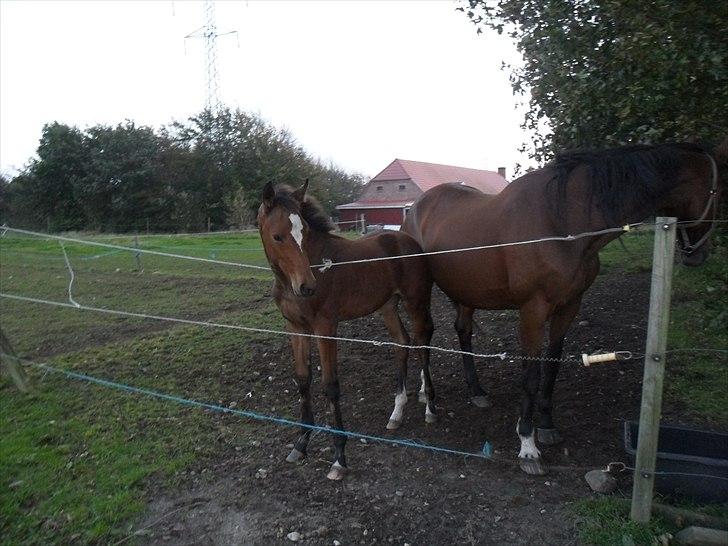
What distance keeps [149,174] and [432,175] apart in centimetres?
2097

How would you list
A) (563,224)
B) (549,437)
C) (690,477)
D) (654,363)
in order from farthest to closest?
(549,437), (563,224), (690,477), (654,363)

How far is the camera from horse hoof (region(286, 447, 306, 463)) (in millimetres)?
4043

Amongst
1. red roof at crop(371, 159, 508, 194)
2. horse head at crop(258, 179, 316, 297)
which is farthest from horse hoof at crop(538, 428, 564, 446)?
red roof at crop(371, 159, 508, 194)

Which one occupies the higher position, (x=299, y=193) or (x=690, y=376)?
(x=299, y=193)

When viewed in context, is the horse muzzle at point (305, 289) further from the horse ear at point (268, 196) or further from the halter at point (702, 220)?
the halter at point (702, 220)

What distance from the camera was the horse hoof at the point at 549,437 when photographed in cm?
422

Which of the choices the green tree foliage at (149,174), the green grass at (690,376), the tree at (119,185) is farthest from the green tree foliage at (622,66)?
the tree at (119,185)

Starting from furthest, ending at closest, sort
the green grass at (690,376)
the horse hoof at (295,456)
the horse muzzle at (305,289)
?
the horse hoof at (295,456) → the horse muzzle at (305,289) → the green grass at (690,376)

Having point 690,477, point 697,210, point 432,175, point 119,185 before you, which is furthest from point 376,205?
point 690,477

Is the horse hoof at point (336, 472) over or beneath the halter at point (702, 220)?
beneath

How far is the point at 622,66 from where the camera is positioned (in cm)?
448

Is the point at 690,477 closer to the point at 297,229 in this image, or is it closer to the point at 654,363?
the point at 654,363

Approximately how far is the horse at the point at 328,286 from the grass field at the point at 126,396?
3.09 ft

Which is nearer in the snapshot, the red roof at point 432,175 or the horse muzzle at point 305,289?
the horse muzzle at point 305,289
